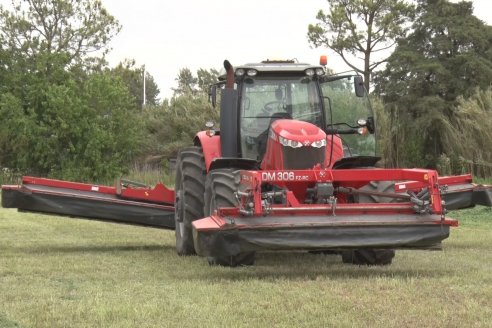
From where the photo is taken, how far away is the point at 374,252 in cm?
781

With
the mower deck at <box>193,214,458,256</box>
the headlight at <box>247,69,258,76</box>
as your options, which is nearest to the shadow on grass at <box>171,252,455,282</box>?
the mower deck at <box>193,214,458,256</box>

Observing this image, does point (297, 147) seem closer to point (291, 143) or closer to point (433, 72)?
point (291, 143)

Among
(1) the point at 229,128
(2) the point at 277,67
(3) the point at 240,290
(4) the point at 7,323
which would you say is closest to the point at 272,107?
(2) the point at 277,67

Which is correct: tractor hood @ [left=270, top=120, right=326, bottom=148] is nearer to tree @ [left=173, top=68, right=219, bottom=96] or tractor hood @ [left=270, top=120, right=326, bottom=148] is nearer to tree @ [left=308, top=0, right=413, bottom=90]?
tree @ [left=173, top=68, right=219, bottom=96]

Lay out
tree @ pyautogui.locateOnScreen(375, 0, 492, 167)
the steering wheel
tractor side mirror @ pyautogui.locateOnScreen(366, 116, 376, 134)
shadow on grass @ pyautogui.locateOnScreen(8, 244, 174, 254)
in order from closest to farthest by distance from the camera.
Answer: tractor side mirror @ pyautogui.locateOnScreen(366, 116, 376, 134), the steering wheel, shadow on grass @ pyautogui.locateOnScreen(8, 244, 174, 254), tree @ pyautogui.locateOnScreen(375, 0, 492, 167)

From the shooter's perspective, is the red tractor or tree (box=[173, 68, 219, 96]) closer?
the red tractor

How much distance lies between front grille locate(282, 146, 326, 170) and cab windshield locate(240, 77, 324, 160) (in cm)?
98

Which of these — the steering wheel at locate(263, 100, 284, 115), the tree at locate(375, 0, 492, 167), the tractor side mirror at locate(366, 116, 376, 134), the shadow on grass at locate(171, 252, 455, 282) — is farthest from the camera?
the tree at locate(375, 0, 492, 167)

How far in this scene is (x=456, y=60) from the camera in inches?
1211

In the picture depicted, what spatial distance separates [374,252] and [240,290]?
7.08 ft

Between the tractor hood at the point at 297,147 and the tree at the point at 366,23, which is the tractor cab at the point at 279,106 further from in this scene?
the tree at the point at 366,23

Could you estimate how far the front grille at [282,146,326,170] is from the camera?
24.8 ft

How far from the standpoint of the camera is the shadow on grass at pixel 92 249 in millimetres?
9648

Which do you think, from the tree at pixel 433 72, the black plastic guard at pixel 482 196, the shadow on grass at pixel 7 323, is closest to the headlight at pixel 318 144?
the black plastic guard at pixel 482 196
